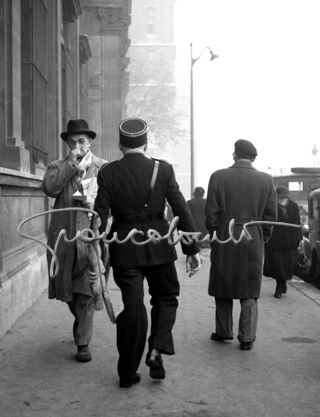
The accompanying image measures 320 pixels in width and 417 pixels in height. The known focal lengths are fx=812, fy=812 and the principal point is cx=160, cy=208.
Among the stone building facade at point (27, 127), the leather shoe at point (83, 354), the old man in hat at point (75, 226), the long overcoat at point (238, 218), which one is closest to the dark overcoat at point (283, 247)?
the stone building facade at point (27, 127)

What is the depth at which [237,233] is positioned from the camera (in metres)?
7.34

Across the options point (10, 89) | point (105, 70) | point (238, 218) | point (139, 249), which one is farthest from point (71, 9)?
point (139, 249)

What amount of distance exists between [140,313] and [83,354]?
3.46ft

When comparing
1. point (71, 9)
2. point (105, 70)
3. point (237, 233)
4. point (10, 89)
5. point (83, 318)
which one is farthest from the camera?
point (105, 70)

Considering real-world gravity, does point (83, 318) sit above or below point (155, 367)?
above

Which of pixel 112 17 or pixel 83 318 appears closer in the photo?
pixel 83 318

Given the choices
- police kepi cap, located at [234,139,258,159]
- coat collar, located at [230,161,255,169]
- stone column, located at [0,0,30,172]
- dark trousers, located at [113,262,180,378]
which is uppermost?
stone column, located at [0,0,30,172]

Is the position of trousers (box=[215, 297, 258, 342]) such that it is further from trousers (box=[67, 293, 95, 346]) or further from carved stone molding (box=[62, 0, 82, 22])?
carved stone molding (box=[62, 0, 82, 22])

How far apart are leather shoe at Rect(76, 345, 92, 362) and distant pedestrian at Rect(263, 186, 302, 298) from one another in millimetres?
4985

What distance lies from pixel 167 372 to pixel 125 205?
4.49 ft

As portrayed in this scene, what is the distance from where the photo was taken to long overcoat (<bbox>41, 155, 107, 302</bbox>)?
659 cm

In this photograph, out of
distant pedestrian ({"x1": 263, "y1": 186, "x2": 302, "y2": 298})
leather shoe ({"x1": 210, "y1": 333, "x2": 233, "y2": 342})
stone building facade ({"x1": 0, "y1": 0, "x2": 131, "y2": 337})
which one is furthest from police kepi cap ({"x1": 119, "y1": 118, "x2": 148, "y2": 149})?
distant pedestrian ({"x1": 263, "y1": 186, "x2": 302, "y2": 298})

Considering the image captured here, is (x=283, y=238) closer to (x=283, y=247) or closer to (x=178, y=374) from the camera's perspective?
(x=283, y=247)

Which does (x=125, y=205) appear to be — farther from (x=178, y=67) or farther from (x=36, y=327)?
(x=178, y=67)
